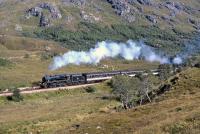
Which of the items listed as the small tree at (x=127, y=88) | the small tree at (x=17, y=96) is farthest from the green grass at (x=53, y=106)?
the small tree at (x=127, y=88)

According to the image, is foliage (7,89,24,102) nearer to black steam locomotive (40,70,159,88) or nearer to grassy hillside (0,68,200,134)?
black steam locomotive (40,70,159,88)

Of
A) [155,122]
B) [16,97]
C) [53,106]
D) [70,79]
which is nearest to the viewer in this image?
[155,122]

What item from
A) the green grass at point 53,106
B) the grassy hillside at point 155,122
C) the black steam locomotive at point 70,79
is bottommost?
the green grass at point 53,106

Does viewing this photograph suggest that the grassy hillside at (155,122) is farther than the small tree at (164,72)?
No

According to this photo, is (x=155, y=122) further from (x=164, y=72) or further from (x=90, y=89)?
(x=164, y=72)

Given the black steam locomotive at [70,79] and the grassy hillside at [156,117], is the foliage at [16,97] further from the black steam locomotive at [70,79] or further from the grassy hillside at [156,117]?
the grassy hillside at [156,117]

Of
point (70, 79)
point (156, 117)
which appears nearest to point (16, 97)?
point (70, 79)

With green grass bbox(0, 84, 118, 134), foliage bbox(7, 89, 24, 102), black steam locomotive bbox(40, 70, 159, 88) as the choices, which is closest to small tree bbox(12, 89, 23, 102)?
foliage bbox(7, 89, 24, 102)

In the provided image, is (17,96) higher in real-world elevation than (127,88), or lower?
lower

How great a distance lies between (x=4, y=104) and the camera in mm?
126188

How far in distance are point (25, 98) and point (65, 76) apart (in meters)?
22.3

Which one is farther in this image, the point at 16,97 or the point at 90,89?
the point at 90,89

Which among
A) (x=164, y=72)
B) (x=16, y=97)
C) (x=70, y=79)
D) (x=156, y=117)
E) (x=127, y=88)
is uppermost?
(x=164, y=72)

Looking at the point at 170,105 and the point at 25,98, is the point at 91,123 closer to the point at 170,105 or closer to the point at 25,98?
the point at 170,105
